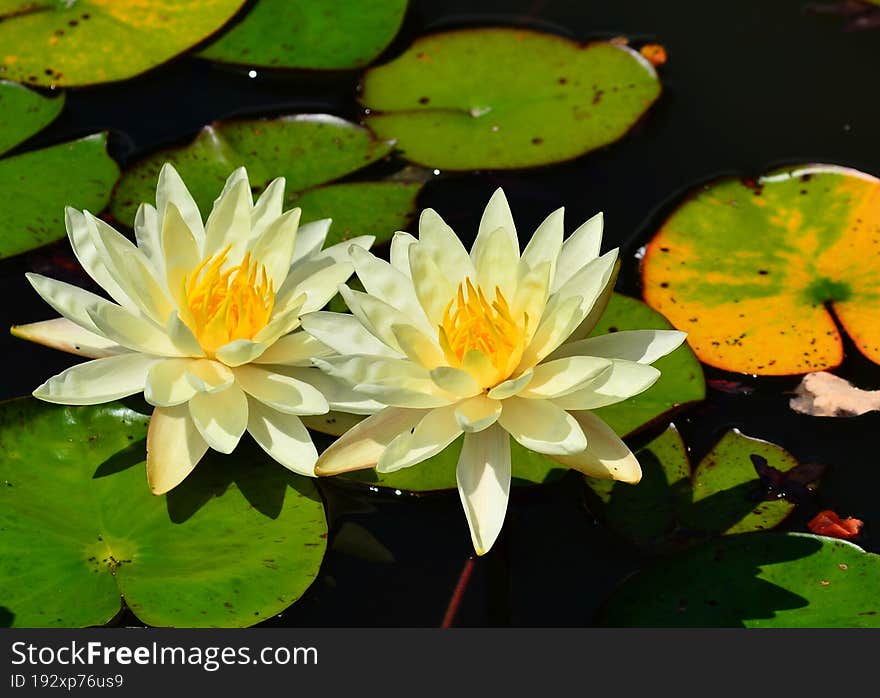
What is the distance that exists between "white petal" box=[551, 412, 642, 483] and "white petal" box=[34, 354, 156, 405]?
1.12 meters

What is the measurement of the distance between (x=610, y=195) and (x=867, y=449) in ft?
4.21

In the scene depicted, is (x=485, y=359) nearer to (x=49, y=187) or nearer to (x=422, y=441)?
(x=422, y=441)

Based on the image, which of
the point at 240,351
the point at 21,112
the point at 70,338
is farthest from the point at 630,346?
the point at 21,112

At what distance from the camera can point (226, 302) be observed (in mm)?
2455

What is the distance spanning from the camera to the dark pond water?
2.67 metres

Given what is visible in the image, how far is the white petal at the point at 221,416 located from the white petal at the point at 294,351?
128 mm

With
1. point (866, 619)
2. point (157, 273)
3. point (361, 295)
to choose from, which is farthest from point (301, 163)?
point (866, 619)

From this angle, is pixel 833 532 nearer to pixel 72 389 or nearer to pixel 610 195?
pixel 610 195

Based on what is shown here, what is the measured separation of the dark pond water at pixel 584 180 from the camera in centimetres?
267

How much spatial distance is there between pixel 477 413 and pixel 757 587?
92 cm

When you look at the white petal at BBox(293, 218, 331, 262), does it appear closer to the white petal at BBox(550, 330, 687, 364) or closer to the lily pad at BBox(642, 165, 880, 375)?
the white petal at BBox(550, 330, 687, 364)

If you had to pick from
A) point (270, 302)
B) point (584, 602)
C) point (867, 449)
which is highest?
point (270, 302)

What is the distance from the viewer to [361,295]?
230 cm

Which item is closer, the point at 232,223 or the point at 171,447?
the point at 171,447
